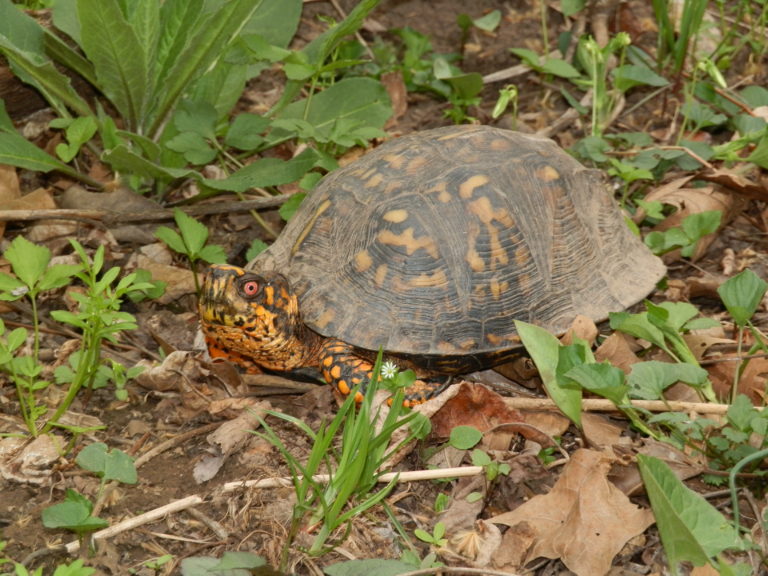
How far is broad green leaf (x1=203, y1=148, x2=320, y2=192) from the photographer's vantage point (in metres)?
3.47

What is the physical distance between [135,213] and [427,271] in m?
1.34

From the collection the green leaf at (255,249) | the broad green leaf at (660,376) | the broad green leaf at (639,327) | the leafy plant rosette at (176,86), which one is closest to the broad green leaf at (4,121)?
the leafy plant rosette at (176,86)

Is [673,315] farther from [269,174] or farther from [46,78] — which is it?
[46,78]

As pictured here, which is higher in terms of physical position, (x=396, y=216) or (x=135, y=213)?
(x=396, y=216)

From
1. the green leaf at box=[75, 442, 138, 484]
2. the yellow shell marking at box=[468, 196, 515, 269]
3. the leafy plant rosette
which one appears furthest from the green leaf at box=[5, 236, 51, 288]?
the yellow shell marking at box=[468, 196, 515, 269]

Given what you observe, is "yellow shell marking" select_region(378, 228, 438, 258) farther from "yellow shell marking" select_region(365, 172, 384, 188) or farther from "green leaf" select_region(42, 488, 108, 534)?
"green leaf" select_region(42, 488, 108, 534)

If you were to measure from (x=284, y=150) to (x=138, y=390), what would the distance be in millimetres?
1626

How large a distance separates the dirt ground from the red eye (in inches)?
13.4

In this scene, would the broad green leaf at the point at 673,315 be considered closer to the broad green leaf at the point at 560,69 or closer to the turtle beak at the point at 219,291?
the turtle beak at the point at 219,291

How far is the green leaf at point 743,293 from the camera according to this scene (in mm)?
2605

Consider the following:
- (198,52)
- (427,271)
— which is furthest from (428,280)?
(198,52)

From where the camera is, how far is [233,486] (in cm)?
247

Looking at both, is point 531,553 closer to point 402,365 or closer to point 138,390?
point 402,365

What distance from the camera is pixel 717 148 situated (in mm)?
3992
